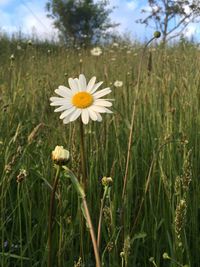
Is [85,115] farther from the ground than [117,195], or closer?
farther from the ground

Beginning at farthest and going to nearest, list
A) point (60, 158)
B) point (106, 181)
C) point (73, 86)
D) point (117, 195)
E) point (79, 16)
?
point (79, 16), point (117, 195), point (73, 86), point (106, 181), point (60, 158)

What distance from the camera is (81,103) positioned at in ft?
2.69

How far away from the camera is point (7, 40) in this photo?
932 cm

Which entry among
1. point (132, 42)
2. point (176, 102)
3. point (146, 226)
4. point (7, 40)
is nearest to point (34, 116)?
point (176, 102)

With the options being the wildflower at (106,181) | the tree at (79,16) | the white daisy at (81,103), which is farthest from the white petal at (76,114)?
the tree at (79,16)

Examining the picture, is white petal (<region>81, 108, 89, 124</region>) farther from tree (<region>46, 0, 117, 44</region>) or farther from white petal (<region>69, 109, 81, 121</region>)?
tree (<region>46, 0, 117, 44</region>)

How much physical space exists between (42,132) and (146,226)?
0.78 m

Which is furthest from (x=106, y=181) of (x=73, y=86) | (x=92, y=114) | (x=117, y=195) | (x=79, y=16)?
(x=79, y=16)

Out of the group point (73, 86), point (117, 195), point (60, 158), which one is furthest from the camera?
point (117, 195)

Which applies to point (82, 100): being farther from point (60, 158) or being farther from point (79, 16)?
point (79, 16)

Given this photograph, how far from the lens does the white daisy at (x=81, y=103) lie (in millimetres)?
785

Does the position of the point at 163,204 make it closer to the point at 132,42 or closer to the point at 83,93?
the point at 83,93

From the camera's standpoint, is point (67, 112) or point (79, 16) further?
point (79, 16)

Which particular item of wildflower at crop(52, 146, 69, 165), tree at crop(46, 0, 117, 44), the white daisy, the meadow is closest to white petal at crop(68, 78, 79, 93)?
the white daisy
